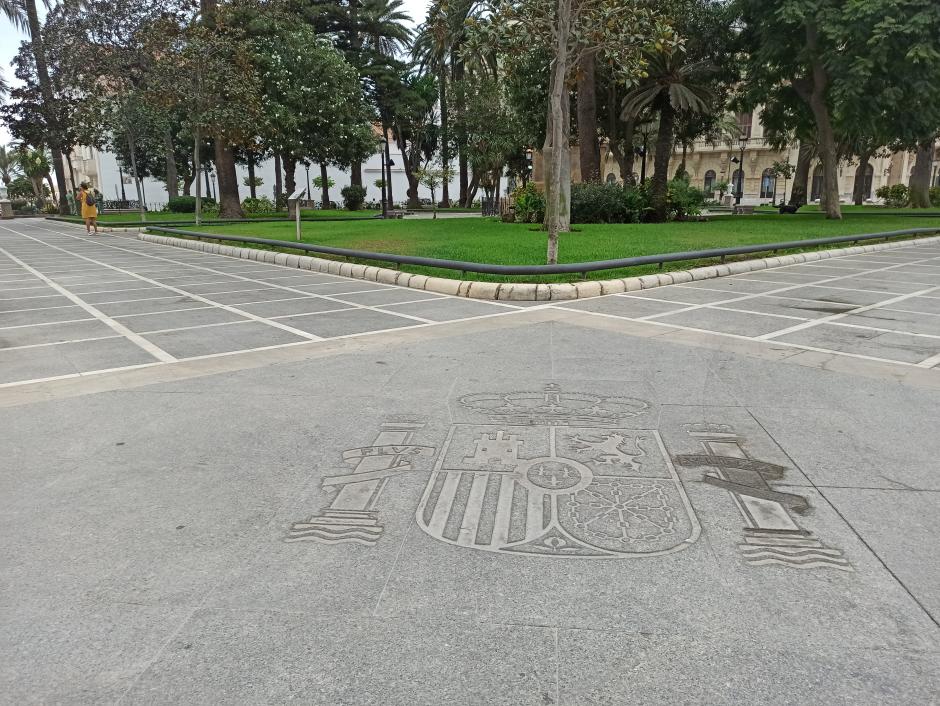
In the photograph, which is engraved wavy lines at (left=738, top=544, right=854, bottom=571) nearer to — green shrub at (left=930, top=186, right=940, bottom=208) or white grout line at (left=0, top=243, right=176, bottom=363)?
white grout line at (left=0, top=243, right=176, bottom=363)

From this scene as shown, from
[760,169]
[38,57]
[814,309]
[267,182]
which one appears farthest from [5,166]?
[814,309]

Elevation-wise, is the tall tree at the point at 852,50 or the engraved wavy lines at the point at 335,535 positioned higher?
the tall tree at the point at 852,50

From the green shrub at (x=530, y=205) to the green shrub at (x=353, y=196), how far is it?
68.7ft

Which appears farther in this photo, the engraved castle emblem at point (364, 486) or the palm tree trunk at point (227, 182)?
the palm tree trunk at point (227, 182)

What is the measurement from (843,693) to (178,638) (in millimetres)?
2041

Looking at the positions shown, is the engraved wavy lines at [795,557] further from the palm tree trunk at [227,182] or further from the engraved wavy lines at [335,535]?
the palm tree trunk at [227,182]

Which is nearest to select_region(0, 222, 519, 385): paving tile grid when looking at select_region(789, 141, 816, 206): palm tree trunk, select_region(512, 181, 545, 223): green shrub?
select_region(512, 181, 545, 223): green shrub

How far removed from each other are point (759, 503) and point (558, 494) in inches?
36.5

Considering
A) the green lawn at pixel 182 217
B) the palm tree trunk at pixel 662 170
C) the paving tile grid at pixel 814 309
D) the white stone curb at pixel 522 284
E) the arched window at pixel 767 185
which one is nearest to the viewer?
the paving tile grid at pixel 814 309

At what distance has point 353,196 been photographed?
41.8m

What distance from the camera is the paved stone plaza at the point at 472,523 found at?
196 cm

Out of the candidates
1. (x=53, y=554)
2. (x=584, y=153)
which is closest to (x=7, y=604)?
(x=53, y=554)

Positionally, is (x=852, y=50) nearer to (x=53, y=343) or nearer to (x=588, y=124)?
(x=588, y=124)

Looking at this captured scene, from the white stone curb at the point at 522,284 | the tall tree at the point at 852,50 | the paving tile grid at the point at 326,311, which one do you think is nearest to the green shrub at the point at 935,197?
the tall tree at the point at 852,50
